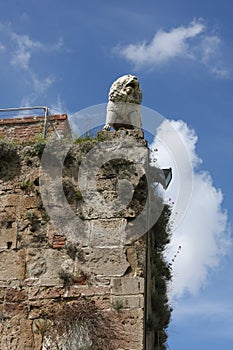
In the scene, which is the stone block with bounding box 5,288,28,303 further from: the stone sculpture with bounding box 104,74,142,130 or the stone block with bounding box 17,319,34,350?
the stone sculpture with bounding box 104,74,142,130

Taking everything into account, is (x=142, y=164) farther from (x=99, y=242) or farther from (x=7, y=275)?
(x=7, y=275)

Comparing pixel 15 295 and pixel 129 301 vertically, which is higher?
pixel 15 295

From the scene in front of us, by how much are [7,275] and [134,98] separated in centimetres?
303

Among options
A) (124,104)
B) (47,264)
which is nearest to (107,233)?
(47,264)

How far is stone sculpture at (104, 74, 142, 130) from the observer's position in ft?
25.1

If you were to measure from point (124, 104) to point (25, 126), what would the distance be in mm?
2265

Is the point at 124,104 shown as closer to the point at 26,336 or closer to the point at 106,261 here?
the point at 106,261

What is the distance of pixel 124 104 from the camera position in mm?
7781

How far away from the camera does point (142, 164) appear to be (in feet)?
23.3

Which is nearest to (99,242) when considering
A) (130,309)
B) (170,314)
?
(130,309)

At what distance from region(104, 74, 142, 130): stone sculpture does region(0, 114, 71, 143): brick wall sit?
1.28 m

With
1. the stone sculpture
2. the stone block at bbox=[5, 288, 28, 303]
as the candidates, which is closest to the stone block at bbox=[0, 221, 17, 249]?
the stone block at bbox=[5, 288, 28, 303]

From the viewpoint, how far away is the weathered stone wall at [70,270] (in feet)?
20.7

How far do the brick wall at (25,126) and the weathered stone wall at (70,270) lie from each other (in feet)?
5.80
